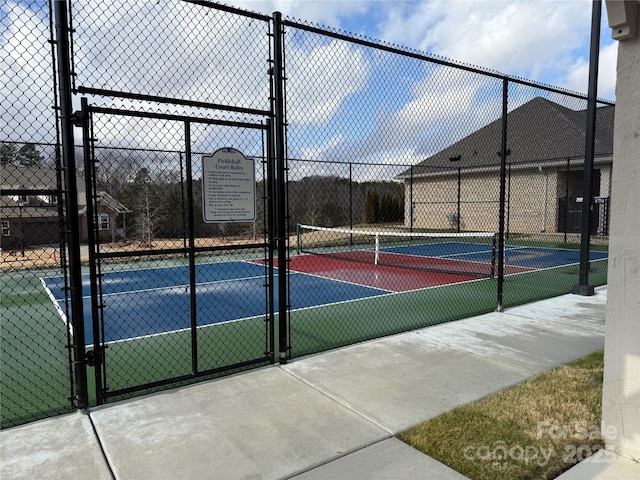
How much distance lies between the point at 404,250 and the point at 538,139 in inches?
474

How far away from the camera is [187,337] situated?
5.71 m

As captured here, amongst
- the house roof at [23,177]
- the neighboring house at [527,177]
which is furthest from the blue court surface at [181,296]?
the neighboring house at [527,177]

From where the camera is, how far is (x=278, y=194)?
450cm

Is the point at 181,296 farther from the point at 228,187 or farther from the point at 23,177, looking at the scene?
the point at 23,177

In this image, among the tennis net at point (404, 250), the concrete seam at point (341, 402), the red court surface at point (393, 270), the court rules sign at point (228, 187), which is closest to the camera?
the concrete seam at point (341, 402)

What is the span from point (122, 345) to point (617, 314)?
16.9ft

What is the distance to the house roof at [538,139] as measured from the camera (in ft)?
70.1

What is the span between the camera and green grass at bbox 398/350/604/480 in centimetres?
275

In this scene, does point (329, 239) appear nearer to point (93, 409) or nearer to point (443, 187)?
point (443, 187)

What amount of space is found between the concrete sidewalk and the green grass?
14 centimetres

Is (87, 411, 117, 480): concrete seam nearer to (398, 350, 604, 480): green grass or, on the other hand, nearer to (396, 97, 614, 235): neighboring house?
(398, 350, 604, 480): green grass

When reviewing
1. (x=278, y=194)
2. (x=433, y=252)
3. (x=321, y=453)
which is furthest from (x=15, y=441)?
(x=433, y=252)

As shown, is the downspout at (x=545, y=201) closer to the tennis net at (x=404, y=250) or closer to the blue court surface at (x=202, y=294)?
the tennis net at (x=404, y=250)

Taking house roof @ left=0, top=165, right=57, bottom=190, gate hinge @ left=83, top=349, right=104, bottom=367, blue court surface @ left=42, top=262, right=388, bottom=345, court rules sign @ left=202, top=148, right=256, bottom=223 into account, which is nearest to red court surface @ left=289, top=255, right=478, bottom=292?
blue court surface @ left=42, top=262, right=388, bottom=345
